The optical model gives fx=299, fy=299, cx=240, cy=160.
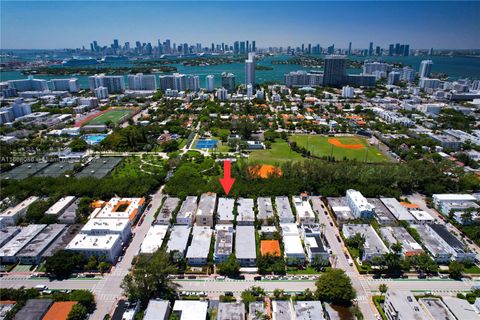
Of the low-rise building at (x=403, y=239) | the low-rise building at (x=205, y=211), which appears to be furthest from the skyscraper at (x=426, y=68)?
the low-rise building at (x=205, y=211)

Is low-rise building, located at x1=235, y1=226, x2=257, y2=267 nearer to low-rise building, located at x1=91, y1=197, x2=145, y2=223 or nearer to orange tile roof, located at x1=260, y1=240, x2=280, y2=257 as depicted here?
orange tile roof, located at x1=260, y1=240, x2=280, y2=257

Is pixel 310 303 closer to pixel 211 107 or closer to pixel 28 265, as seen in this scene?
pixel 28 265

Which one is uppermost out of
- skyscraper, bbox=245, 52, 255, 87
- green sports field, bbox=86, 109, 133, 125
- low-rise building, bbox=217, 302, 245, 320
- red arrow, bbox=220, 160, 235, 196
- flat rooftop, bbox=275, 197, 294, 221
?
skyscraper, bbox=245, 52, 255, 87

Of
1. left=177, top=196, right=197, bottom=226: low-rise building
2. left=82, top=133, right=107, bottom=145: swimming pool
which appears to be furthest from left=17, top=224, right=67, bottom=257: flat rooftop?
left=82, top=133, right=107, bottom=145: swimming pool

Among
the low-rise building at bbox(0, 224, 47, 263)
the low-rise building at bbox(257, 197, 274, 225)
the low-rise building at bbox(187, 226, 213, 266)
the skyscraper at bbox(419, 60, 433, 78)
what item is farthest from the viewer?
the skyscraper at bbox(419, 60, 433, 78)

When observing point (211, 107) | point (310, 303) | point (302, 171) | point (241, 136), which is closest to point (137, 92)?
point (211, 107)

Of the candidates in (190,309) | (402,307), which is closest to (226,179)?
(190,309)

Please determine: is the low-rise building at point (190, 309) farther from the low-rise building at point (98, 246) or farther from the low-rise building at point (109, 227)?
the low-rise building at point (109, 227)
